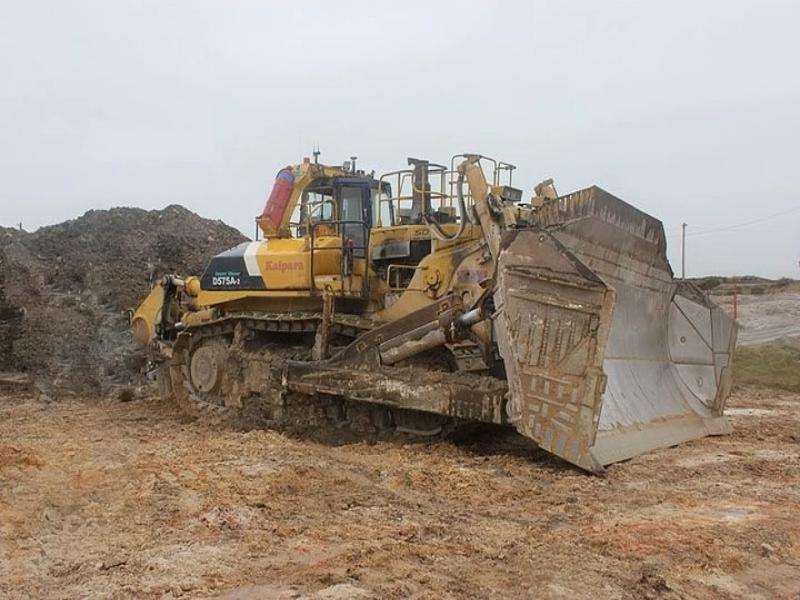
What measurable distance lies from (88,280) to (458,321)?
12.4m

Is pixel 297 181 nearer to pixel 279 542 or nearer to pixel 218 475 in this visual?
pixel 218 475

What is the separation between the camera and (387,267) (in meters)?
9.03

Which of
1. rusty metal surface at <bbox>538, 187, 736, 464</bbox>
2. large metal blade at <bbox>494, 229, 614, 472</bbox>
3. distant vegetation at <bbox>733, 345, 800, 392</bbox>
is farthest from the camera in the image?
distant vegetation at <bbox>733, 345, 800, 392</bbox>

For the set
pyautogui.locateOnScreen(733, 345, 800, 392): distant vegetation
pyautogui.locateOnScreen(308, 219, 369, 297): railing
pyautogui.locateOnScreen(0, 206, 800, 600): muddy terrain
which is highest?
pyautogui.locateOnScreen(308, 219, 369, 297): railing

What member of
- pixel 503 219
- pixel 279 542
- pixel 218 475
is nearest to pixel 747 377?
pixel 503 219

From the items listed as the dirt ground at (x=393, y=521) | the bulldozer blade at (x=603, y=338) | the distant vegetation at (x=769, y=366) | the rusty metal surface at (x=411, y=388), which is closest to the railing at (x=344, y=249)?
the rusty metal surface at (x=411, y=388)

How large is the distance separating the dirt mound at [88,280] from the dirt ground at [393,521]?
6.88 meters

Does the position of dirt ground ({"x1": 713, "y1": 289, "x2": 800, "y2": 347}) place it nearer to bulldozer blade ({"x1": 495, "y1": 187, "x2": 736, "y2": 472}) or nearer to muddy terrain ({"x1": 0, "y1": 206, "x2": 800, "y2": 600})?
muddy terrain ({"x1": 0, "y1": 206, "x2": 800, "y2": 600})

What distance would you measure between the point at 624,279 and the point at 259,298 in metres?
4.42

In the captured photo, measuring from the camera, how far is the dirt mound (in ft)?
47.9

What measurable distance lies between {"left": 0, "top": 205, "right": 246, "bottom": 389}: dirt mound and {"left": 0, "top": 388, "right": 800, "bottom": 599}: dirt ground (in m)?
6.88

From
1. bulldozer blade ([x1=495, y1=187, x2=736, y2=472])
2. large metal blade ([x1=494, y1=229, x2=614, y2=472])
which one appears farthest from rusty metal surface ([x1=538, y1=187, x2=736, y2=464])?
large metal blade ([x1=494, y1=229, x2=614, y2=472])

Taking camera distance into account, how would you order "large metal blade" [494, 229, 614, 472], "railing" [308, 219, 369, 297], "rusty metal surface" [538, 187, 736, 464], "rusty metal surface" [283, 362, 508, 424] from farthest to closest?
"railing" [308, 219, 369, 297], "rusty metal surface" [538, 187, 736, 464], "rusty metal surface" [283, 362, 508, 424], "large metal blade" [494, 229, 614, 472]

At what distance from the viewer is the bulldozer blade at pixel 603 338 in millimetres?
6277
